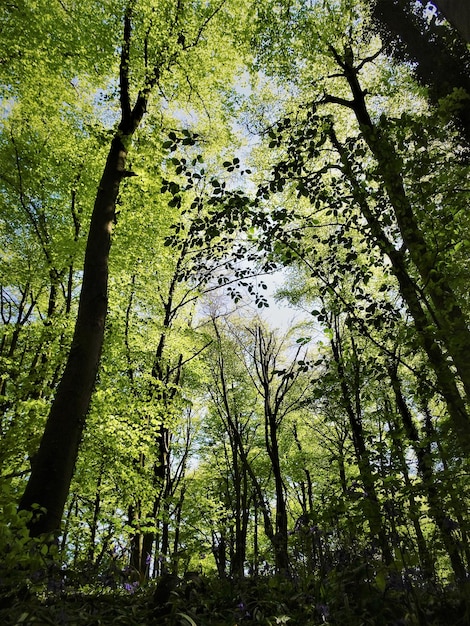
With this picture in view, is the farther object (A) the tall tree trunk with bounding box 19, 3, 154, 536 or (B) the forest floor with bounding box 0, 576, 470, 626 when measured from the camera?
(A) the tall tree trunk with bounding box 19, 3, 154, 536

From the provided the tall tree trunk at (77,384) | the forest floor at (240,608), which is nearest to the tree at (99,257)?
the tall tree trunk at (77,384)

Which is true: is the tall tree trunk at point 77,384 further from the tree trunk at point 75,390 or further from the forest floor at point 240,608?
the forest floor at point 240,608

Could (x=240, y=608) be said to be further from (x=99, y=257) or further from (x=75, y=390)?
(x=99, y=257)

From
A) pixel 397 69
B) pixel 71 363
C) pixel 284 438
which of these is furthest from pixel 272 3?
pixel 284 438

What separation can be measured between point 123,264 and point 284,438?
1353 cm

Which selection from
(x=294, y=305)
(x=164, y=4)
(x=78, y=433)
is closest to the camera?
(x=78, y=433)

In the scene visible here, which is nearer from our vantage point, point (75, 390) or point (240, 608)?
point (240, 608)

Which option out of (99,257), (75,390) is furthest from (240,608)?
(99,257)

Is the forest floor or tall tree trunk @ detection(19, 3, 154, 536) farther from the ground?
tall tree trunk @ detection(19, 3, 154, 536)

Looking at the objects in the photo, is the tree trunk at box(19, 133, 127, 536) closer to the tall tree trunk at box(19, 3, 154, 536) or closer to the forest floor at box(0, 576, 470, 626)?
the tall tree trunk at box(19, 3, 154, 536)

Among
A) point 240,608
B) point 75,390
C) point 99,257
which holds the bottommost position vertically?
point 240,608

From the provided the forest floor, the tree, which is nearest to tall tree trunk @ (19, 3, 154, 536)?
the tree

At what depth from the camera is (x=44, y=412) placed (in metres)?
6.44

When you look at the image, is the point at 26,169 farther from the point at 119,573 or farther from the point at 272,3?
the point at 119,573
